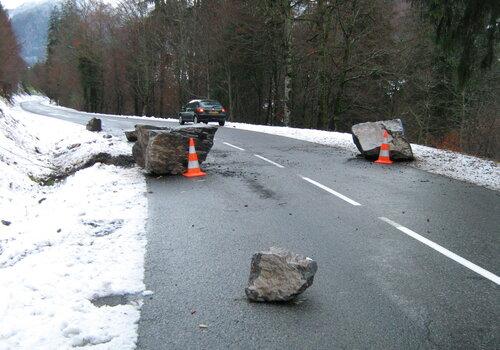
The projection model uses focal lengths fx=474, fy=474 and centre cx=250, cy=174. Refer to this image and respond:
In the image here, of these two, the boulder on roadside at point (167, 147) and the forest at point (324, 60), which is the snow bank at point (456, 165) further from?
the boulder on roadside at point (167, 147)

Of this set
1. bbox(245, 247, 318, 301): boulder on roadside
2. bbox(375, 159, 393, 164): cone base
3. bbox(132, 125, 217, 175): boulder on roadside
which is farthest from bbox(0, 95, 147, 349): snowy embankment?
bbox(375, 159, 393, 164): cone base

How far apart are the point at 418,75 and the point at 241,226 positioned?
77.3 ft

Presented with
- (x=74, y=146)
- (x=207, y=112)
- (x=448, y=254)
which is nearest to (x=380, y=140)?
(x=448, y=254)

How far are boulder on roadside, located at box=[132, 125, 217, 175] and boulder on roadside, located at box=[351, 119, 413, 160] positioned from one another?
4681 mm

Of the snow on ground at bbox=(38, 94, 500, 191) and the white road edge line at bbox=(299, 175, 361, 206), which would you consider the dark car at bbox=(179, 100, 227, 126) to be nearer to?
the snow on ground at bbox=(38, 94, 500, 191)

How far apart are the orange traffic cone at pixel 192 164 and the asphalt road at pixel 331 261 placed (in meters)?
0.77

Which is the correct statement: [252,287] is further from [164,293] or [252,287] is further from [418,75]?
[418,75]

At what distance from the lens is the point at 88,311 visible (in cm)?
412

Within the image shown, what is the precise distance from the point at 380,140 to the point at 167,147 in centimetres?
613

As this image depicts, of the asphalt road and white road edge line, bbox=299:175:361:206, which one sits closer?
the asphalt road

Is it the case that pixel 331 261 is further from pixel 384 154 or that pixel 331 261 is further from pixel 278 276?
pixel 384 154

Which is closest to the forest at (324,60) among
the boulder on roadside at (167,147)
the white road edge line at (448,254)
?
the white road edge line at (448,254)

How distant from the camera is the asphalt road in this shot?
3.82 meters

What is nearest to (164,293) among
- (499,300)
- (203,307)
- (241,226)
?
(203,307)
